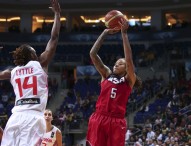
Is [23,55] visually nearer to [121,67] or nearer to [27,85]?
[27,85]

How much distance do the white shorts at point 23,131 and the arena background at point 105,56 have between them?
1299 cm

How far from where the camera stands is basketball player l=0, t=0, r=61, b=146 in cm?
496

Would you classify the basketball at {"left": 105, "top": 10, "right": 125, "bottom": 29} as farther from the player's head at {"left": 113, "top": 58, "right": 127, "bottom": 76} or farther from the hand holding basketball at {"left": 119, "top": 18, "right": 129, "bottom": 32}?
the player's head at {"left": 113, "top": 58, "right": 127, "bottom": 76}

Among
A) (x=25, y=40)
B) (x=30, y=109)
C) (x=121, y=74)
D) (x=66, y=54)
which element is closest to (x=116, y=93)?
(x=121, y=74)

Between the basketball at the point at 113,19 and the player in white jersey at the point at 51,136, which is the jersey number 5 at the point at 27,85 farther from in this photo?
the player in white jersey at the point at 51,136

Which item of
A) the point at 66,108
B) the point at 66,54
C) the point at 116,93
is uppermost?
the point at 116,93

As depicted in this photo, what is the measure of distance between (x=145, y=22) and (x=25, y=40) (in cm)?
800

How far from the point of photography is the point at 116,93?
6.21 metres

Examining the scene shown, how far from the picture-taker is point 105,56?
2814 centimetres

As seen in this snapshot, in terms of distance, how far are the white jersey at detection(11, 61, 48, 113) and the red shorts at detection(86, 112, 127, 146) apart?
4.17ft

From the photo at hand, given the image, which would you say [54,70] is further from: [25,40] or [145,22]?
[145,22]

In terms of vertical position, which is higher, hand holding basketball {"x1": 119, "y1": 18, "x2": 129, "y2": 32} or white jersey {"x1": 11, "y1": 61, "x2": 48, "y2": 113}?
hand holding basketball {"x1": 119, "y1": 18, "x2": 129, "y2": 32}

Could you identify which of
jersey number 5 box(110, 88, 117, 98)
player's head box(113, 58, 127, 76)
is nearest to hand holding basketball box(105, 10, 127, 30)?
player's head box(113, 58, 127, 76)

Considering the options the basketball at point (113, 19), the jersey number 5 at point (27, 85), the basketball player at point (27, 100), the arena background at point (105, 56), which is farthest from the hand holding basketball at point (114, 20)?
the arena background at point (105, 56)
